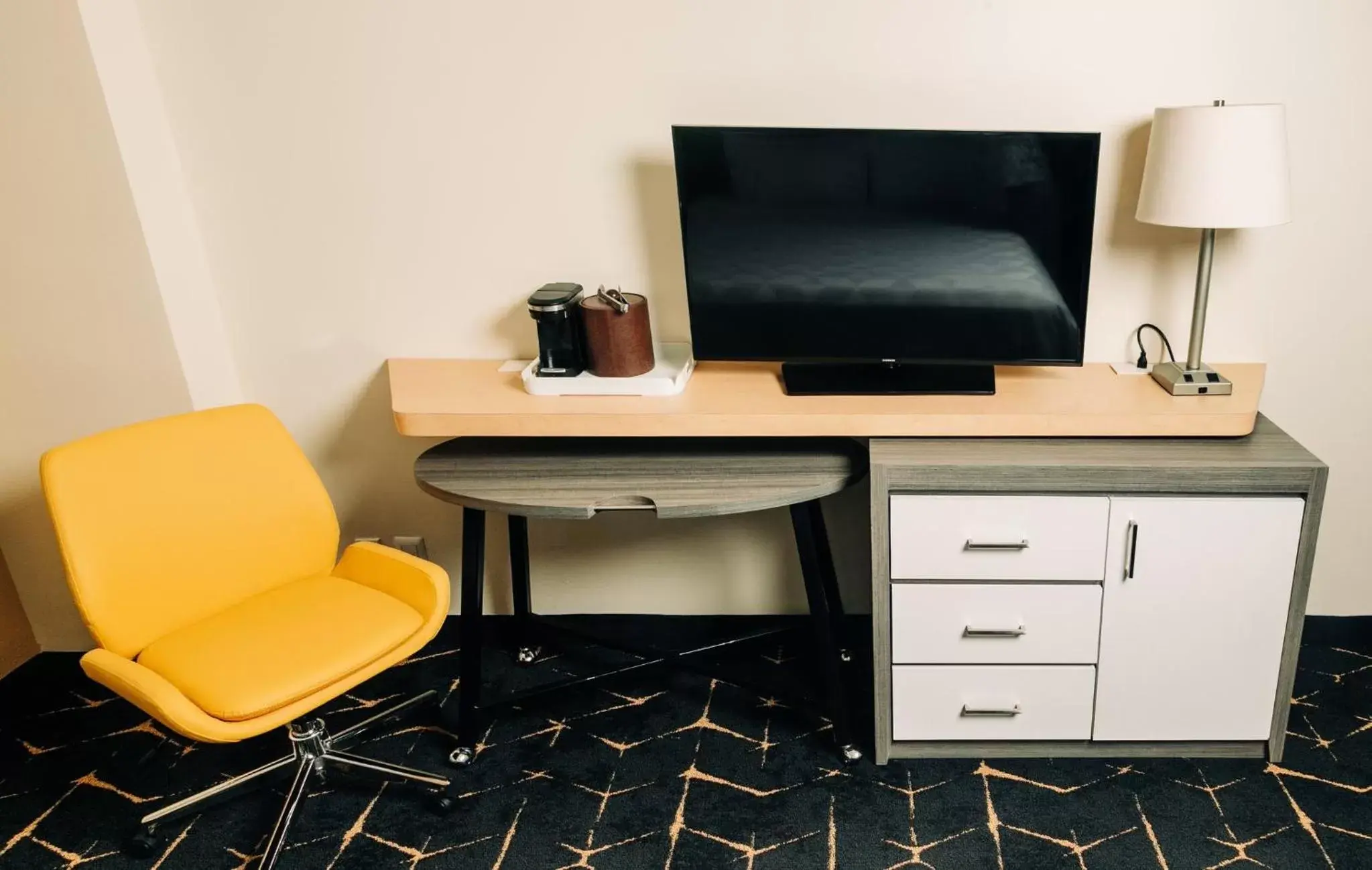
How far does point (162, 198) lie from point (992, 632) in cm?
209

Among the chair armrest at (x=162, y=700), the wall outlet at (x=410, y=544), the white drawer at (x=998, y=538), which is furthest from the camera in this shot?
the wall outlet at (x=410, y=544)

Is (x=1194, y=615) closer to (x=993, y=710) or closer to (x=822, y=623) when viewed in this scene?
(x=993, y=710)

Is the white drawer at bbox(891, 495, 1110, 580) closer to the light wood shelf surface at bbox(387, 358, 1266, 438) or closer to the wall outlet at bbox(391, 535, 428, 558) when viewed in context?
the light wood shelf surface at bbox(387, 358, 1266, 438)

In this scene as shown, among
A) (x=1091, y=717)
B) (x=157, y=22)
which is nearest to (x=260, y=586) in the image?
(x=157, y=22)

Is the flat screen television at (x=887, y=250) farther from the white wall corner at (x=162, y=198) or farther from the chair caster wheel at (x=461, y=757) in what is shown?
the white wall corner at (x=162, y=198)

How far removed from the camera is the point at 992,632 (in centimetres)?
202

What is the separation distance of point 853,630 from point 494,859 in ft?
3.66

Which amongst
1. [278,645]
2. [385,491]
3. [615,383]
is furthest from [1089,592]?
[385,491]

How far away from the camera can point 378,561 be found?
215cm

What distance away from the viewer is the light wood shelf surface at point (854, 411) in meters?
1.95

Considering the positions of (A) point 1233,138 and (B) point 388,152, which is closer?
(A) point 1233,138

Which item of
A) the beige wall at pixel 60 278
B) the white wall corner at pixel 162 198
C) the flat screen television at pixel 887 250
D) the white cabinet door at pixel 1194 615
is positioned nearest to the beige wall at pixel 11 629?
the beige wall at pixel 60 278

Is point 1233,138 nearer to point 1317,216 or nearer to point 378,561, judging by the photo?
point 1317,216

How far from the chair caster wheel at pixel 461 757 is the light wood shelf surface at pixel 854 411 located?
2.40 ft
